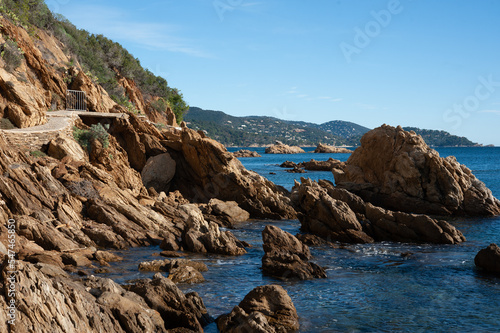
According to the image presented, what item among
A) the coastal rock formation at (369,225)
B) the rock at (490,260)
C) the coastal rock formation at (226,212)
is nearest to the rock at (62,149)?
the coastal rock formation at (226,212)

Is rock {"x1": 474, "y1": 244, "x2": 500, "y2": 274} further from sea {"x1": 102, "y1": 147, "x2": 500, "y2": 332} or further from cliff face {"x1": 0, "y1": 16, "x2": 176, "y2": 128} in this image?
cliff face {"x1": 0, "y1": 16, "x2": 176, "y2": 128}

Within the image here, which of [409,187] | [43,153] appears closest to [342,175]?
[409,187]

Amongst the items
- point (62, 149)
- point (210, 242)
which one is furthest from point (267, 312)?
point (62, 149)

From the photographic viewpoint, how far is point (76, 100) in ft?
149

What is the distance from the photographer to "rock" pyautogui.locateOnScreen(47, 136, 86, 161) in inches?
1203

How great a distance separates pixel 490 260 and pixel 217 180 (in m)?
22.0

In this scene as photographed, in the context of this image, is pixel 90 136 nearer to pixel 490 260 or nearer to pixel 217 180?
pixel 217 180

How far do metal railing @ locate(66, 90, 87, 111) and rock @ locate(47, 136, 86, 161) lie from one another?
46.6 feet

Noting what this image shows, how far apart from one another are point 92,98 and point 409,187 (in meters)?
32.2

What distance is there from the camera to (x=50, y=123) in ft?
114

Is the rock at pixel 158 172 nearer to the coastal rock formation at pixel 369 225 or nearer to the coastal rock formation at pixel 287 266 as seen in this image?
the coastal rock formation at pixel 369 225

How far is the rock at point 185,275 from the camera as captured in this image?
17.7 meters

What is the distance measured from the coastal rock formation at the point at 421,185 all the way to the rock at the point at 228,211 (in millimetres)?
12888

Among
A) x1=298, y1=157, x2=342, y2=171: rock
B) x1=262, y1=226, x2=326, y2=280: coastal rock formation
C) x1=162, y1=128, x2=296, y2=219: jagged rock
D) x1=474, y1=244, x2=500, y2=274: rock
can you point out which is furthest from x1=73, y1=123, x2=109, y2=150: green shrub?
x1=298, y1=157, x2=342, y2=171: rock
